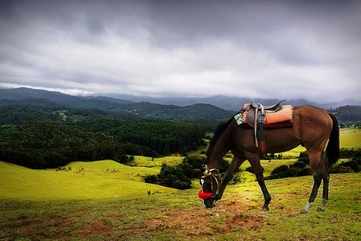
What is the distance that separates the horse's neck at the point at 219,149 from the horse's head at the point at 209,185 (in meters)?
0.29

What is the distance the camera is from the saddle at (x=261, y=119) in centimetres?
1005

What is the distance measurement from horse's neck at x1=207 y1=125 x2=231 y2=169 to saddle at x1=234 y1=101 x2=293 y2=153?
1.83 feet

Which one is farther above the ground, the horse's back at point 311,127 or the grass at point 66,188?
the horse's back at point 311,127

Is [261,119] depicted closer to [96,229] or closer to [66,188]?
[96,229]

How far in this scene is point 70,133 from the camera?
15450 cm

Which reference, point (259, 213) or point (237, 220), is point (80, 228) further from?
point (259, 213)

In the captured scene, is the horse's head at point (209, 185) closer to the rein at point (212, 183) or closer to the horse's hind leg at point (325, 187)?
the rein at point (212, 183)

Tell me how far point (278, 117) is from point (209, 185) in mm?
2901

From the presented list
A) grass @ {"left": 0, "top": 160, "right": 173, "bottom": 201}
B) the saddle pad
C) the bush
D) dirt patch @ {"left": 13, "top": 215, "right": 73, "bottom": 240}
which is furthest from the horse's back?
the bush

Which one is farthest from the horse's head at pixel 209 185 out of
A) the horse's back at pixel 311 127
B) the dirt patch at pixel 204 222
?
the horse's back at pixel 311 127

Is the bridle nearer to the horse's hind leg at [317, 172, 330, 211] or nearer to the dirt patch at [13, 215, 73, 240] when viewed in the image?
the horse's hind leg at [317, 172, 330, 211]

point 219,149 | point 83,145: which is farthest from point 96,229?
point 83,145

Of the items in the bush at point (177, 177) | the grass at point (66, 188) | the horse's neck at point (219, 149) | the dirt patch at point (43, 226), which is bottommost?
the bush at point (177, 177)

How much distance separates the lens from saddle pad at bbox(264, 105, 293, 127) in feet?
33.2
